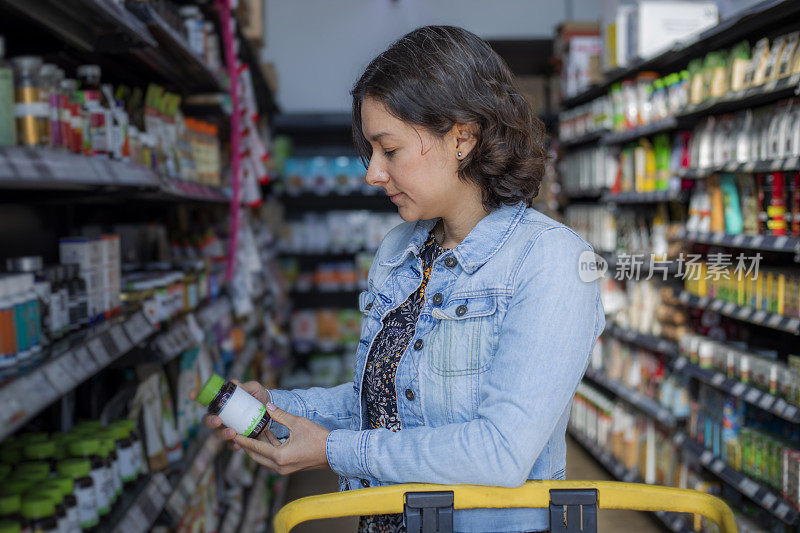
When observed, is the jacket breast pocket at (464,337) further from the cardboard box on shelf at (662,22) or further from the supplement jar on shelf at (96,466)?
the cardboard box on shelf at (662,22)

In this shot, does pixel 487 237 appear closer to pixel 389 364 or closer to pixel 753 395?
pixel 389 364

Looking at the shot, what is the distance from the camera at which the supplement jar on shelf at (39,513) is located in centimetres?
141

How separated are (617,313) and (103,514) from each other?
376 cm

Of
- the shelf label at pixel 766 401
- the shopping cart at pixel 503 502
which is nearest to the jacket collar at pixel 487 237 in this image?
the shopping cart at pixel 503 502

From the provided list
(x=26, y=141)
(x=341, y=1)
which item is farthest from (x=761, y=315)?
(x=341, y=1)

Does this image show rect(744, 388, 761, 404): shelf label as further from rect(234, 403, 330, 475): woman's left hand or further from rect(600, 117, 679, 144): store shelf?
rect(234, 403, 330, 475): woman's left hand

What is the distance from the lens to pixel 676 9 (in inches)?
170

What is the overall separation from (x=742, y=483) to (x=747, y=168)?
128cm

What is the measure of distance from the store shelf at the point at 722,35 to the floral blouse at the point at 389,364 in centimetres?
213

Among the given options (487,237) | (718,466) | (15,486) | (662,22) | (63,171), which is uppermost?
(662,22)

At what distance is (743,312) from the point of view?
309 cm

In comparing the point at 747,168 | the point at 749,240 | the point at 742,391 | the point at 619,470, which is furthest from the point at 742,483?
the point at 619,470

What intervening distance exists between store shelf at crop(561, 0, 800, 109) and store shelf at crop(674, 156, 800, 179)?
571 mm

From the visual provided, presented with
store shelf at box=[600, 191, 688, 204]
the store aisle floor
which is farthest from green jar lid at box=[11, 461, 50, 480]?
store shelf at box=[600, 191, 688, 204]
